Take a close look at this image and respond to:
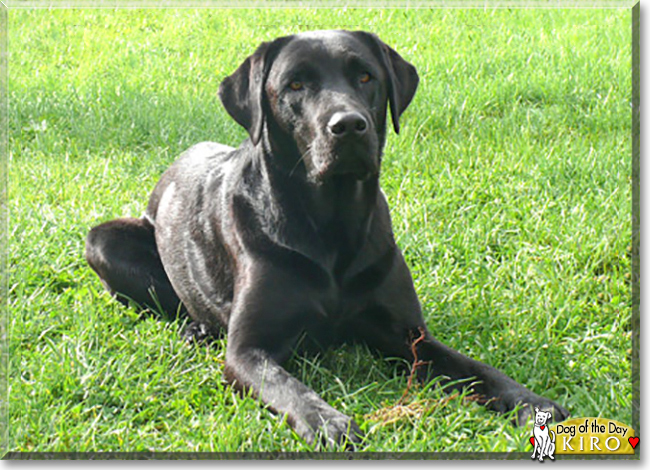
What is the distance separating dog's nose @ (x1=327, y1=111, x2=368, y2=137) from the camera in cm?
318

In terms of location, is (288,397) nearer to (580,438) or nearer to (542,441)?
(542,441)

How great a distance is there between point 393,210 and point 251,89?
155 centimetres

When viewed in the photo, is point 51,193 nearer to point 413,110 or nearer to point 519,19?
point 413,110

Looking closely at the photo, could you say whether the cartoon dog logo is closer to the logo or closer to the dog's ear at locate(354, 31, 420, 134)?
the logo

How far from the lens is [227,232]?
3779 mm

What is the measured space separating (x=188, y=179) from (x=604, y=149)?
2.29 m

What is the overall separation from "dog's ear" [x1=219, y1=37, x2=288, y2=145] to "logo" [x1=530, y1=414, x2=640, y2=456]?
1.53 m

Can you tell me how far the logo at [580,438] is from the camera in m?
2.93

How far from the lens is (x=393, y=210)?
16.1ft

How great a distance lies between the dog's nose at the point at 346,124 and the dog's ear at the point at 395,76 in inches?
16.8

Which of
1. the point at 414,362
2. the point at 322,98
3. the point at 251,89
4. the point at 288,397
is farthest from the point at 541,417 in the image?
the point at 251,89

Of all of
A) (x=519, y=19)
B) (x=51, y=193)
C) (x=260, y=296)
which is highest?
(x=519, y=19)

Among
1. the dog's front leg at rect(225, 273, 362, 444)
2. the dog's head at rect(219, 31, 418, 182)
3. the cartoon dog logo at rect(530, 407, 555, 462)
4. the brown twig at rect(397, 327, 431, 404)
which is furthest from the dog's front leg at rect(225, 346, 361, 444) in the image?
the dog's head at rect(219, 31, 418, 182)

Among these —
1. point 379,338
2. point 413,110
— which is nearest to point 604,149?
point 413,110
